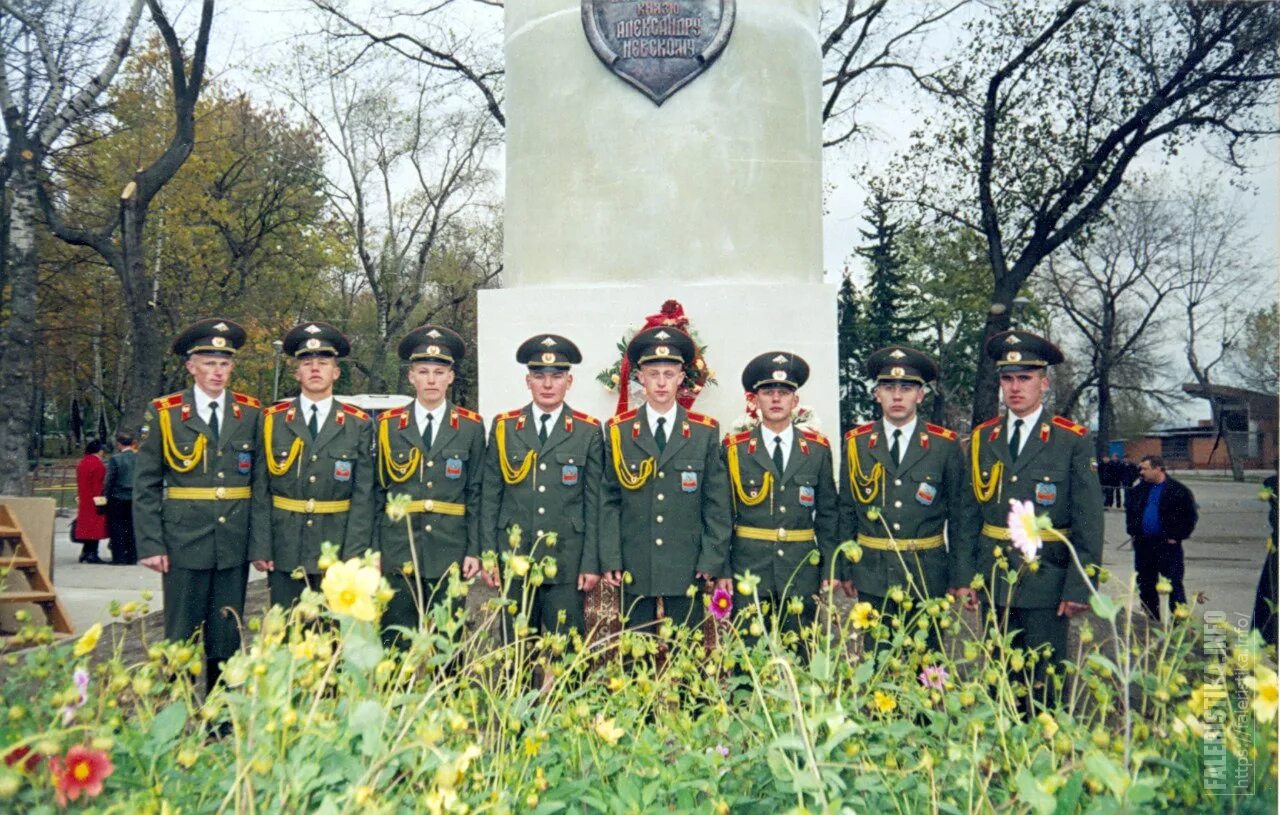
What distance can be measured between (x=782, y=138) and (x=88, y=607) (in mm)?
5826

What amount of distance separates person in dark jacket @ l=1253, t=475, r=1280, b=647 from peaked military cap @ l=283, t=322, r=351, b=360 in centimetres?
371

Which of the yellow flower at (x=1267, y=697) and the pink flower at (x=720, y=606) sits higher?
the yellow flower at (x=1267, y=697)

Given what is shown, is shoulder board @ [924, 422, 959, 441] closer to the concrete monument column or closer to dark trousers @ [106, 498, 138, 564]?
the concrete monument column

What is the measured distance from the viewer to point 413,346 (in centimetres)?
475

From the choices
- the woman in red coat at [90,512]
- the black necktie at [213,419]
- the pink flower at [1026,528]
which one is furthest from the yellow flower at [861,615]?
the woman in red coat at [90,512]

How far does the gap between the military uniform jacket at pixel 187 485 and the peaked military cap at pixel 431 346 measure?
A: 2.70 feet

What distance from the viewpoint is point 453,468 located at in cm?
465

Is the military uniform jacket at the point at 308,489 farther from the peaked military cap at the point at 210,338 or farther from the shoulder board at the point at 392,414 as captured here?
the peaked military cap at the point at 210,338

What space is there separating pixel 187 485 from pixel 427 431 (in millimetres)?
1069

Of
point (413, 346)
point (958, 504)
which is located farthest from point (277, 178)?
point (958, 504)

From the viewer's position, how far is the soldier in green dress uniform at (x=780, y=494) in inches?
174

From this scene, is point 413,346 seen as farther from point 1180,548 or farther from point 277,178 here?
point 277,178

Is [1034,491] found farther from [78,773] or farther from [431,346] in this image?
[78,773]

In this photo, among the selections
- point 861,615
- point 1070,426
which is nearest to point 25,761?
point 861,615
